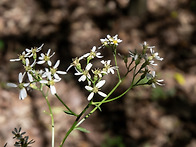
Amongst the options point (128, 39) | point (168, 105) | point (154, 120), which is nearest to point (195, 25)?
point (128, 39)

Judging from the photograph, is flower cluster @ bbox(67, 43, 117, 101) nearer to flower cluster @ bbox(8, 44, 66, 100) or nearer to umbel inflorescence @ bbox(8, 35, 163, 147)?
umbel inflorescence @ bbox(8, 35, 163, 147)

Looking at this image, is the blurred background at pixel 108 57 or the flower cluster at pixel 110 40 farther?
the blurred background at pixel 108 57

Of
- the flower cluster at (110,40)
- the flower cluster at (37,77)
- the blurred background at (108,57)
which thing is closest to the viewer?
the flower cluster at (37,77)

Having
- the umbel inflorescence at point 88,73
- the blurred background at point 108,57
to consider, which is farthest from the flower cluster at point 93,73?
the blurred background at point 108,57

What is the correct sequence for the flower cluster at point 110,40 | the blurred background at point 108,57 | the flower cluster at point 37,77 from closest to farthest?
1. the flower cluster at point 37,77
2. the flower cluster at point 110,40
3. the blurred background at point 108,57

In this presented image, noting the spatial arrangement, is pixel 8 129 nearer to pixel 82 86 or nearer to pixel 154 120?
pixel 82 86

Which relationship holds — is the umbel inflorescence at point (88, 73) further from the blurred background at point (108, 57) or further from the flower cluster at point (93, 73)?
the blurred background at point (108, 57)

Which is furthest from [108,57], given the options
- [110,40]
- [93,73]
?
[93,73]

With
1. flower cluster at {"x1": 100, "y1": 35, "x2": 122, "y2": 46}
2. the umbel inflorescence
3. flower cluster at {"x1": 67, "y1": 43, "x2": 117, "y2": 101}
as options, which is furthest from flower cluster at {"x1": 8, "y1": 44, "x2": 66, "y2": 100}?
flower cluster at {"x1": 100, "y1": 35, "x2": 122, "y2": 46}
